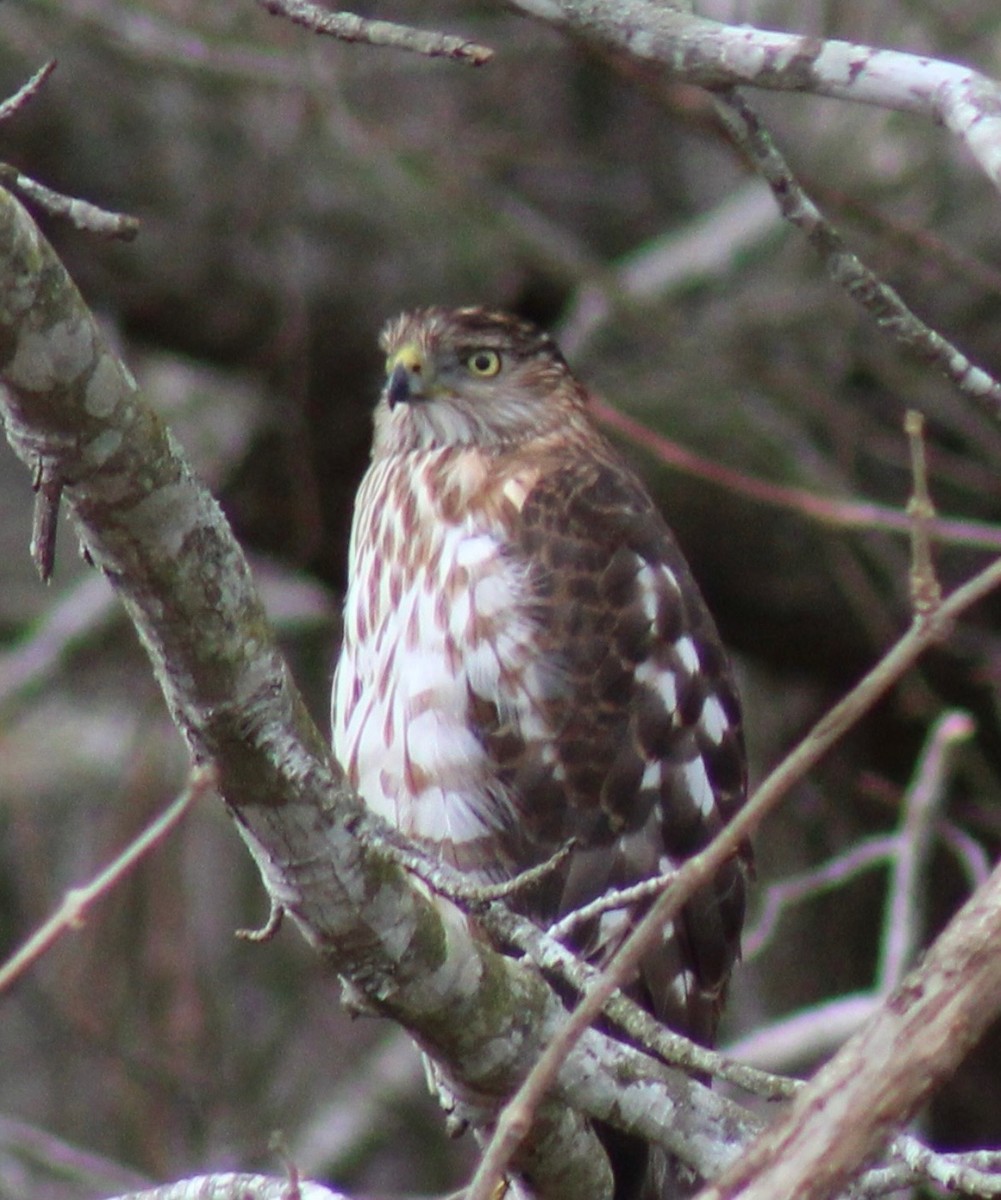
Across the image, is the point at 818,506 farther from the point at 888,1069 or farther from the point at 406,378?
the point at 888,1069

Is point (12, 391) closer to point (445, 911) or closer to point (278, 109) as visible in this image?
point (445, 911)

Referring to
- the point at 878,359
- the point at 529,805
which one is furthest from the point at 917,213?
the point at 529,805

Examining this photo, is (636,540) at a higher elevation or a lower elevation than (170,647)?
lower

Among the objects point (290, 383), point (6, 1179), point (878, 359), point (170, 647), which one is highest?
point (170, 647)

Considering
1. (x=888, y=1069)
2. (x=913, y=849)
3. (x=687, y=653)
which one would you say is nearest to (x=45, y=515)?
(x=888, y=1069)

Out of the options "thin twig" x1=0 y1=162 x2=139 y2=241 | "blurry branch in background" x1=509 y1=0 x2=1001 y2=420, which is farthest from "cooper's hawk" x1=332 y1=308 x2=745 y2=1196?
"thin twig" x1=0 y1=162 x2=139 y2=241

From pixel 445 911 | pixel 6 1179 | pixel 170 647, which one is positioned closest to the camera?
pixel 170 647
